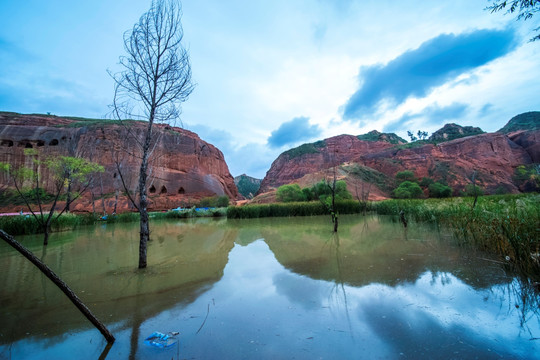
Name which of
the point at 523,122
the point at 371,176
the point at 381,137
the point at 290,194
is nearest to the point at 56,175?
the point at 290,194

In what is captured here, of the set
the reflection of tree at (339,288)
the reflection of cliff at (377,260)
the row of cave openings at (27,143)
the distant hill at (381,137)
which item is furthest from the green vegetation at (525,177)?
the row of cave openings at (27,143)

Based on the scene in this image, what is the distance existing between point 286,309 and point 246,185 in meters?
111

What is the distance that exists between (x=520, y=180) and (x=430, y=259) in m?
62.6

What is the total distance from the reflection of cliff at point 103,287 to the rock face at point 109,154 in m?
29.7

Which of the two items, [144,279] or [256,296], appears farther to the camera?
[144,279]

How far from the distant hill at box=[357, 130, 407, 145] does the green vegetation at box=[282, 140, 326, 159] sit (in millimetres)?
14348

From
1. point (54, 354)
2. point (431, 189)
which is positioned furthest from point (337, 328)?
point (431, 189)

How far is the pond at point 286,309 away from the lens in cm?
253

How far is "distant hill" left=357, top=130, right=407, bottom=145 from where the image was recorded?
277ft

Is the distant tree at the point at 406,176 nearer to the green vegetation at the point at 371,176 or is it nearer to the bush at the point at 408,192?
the green vegetation at the point at 371,176

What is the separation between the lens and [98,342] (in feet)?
9.09

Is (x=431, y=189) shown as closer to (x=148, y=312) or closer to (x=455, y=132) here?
(x=455, y=132)

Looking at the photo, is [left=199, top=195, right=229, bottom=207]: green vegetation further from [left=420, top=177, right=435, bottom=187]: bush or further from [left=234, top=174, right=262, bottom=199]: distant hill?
[left=234, top=174, right=262, bottom=199]: distant hill

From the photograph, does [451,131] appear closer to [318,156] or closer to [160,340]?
[318,156]
